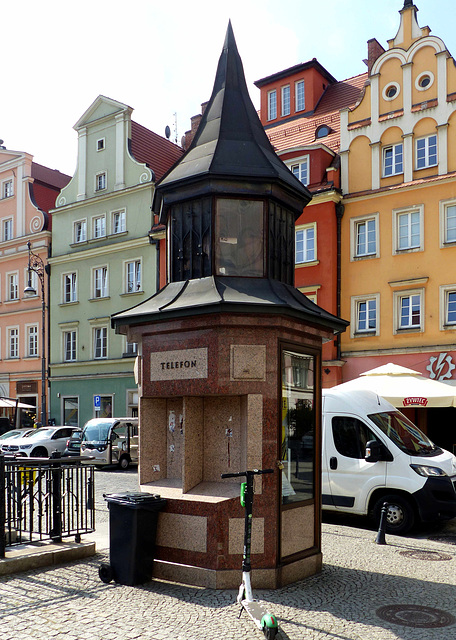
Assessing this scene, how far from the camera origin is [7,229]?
40844 mm

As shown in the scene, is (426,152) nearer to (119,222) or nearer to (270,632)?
(119,222)

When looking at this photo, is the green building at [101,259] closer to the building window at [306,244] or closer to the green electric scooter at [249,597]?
the building window at [306,244]

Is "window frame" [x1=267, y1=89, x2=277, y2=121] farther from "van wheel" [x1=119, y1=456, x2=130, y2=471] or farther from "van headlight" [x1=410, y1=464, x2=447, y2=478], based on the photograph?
"van headlight" [x1=410, y1=464, x2=447, y2=478]

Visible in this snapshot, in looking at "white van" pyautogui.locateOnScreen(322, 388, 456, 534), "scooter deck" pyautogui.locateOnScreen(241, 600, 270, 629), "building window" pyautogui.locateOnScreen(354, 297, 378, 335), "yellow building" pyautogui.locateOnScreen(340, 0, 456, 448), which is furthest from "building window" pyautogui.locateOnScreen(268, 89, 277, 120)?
"scooter deck" pyautogui.locateOnScreen(241, 600, 270, 629)

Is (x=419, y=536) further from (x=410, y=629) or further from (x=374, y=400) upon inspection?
(x=410, y=629)

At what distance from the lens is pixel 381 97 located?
26125 millimetres

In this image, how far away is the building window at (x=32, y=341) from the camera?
38656 millimetres

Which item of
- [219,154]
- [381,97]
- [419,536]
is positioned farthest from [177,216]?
[381,97]

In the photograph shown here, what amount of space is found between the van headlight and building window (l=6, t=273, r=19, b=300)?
32.2 m

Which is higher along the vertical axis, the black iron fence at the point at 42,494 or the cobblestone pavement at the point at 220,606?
the black iron fence at the point at 42,494

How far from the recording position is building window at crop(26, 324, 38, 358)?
38656 mm

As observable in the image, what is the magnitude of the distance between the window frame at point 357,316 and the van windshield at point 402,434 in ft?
41.2

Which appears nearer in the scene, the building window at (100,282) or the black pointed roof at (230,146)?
the black pointed roof at (230,146)

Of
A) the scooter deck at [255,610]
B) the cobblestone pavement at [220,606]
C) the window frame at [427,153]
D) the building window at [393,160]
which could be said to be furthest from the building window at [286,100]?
the scooter deck at [255,610]
